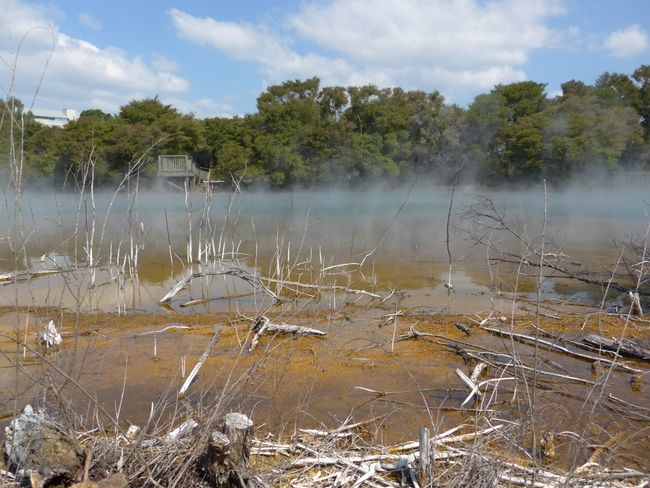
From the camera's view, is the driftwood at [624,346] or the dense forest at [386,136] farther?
the dense forest at [386,136]

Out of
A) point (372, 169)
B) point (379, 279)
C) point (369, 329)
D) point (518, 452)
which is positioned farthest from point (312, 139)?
point (518, 452)

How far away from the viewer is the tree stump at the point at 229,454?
254cm

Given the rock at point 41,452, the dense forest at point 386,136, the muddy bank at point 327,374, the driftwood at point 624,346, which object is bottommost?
the muddy bank at point 327,374

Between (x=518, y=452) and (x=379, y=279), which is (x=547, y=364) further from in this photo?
(x=379, y=279)

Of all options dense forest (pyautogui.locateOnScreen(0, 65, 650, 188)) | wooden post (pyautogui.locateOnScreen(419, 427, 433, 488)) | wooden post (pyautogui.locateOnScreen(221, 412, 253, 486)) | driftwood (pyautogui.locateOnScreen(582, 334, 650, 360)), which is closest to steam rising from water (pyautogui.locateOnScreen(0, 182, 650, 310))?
wooden post (pyautogui.locateOnScreen(221, 412, 253, 486))

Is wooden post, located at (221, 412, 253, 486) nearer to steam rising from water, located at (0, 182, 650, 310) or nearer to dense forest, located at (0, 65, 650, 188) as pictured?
steam rising from water, located at (0, 182, 650, 310)

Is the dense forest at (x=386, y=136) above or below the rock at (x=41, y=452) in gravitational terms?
above

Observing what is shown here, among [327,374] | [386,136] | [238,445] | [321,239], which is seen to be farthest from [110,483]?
[386,136]

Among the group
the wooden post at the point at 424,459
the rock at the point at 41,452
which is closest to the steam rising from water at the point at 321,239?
the rock at the point at 41,452

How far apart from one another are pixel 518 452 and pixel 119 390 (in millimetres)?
3351

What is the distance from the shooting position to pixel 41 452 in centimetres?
265

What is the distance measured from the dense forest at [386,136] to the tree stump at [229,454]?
3671cm

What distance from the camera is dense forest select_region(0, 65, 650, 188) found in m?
38.3

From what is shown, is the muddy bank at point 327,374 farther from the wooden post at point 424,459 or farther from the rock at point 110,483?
the rock at point 110,483
